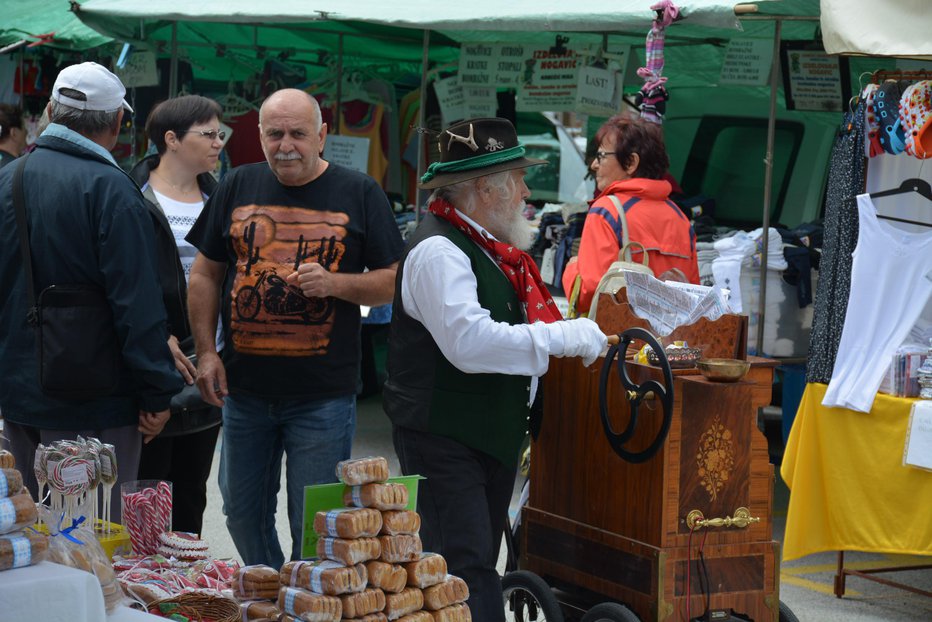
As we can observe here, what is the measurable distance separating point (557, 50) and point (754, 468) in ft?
17.5

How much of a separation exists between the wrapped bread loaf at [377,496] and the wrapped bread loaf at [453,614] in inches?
11.0

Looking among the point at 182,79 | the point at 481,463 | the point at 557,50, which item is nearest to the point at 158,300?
the point at 481,463

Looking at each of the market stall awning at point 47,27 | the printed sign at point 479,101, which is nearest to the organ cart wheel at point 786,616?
the printed sign at point 479,101

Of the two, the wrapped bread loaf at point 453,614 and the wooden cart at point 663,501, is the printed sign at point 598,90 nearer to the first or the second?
the wooden cart at point 663,501

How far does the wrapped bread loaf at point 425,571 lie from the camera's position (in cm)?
339

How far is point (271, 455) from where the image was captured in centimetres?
488

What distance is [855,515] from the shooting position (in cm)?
597

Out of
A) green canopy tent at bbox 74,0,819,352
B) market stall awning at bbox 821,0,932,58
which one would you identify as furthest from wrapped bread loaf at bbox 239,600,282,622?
green canopy tent at bbox 74,0,819,352

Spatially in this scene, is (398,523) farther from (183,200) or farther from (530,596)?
(183,200)

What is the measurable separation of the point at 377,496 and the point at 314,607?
339mm

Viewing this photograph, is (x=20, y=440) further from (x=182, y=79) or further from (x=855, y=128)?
(x=182, y=79)

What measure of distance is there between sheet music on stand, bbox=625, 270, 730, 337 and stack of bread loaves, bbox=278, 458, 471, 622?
1.50 meters

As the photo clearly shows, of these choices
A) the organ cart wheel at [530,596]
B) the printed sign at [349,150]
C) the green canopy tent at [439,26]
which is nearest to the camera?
the organ cart wheel at [530,596]

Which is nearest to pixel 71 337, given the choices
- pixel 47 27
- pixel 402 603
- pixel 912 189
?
pixel 402 603
